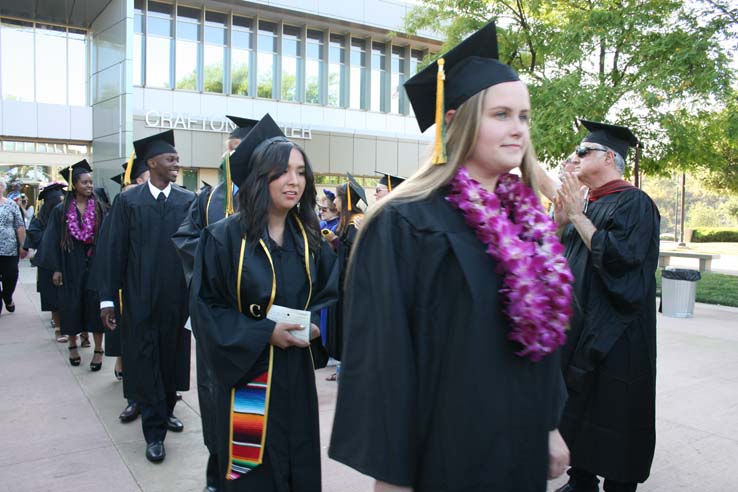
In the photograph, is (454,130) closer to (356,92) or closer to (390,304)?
(390,304)

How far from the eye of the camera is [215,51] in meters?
23.2

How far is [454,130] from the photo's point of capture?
184 centimetres

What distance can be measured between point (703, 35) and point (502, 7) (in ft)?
15.4

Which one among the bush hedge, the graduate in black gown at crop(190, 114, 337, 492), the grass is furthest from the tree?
the bush hedge

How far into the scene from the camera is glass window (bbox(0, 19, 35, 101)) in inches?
773

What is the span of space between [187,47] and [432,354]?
23225mm

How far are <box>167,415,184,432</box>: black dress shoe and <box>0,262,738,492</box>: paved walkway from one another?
7 cm

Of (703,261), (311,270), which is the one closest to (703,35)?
(703,261)

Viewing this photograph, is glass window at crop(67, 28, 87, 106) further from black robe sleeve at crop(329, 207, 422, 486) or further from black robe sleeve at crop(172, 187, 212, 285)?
black robe sleeve at crop(329, 207, 422, 486)

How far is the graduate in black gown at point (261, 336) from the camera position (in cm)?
271

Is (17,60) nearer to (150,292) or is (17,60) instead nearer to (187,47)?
(187,47)

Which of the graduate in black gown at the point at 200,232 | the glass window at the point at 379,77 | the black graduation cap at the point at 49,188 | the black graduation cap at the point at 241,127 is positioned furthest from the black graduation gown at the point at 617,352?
the glass window at the point at 379,77

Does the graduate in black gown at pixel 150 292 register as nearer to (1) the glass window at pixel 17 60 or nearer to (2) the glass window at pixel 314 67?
(1) the glass window at pixel 17 60

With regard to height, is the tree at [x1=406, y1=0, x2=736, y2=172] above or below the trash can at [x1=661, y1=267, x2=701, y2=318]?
above
